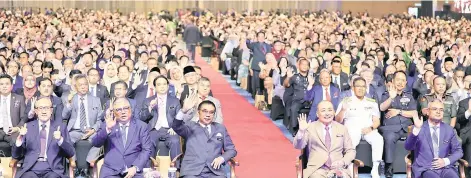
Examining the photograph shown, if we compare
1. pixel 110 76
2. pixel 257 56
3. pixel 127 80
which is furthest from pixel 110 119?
pixel 257 56

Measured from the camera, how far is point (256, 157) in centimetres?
1125

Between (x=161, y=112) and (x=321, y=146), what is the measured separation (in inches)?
90.8

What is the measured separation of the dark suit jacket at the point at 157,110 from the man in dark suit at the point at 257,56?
20.0 feet

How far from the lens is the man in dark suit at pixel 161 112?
9751mm

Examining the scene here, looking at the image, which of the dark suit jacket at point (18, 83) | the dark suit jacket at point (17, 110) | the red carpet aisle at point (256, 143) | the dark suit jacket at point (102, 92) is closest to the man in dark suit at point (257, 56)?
the red carpet aisle at point (256, 143)

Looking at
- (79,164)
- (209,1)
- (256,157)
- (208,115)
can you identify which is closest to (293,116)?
(256,157)

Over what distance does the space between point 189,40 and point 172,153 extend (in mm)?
15831

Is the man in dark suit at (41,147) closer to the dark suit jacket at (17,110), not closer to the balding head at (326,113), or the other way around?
the dark suit jacket at (17,110)

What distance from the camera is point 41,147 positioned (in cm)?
810

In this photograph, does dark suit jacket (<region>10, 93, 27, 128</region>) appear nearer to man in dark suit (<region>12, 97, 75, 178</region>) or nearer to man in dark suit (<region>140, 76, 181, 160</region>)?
man in dark suit (<region>140, 76, 181, 160</region>)

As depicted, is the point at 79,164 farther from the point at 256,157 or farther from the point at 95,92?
the point at 256,157

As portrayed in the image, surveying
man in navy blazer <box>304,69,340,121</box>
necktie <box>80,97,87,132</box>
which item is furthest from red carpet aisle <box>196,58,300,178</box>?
necktie <box>80,97,87,132</box>

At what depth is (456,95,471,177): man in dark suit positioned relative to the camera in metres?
9.62

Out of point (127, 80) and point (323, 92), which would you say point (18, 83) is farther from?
point (323, 92)
